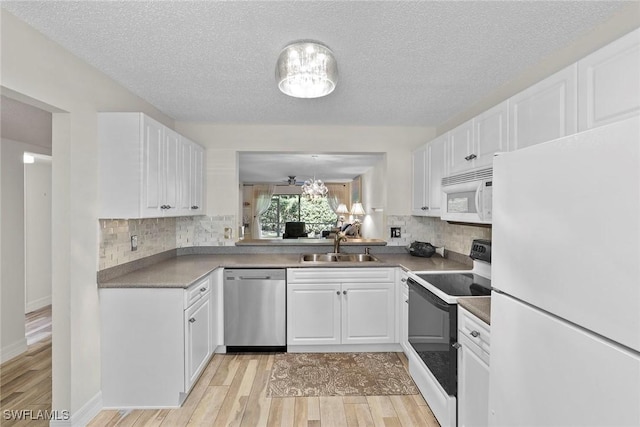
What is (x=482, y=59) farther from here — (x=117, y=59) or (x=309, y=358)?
(x=309, y=358)

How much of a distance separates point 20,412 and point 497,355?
300 cm

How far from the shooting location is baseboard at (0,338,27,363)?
2.87 metres

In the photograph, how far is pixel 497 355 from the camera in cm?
121

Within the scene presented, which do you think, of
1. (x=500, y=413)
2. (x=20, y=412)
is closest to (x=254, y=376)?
(x=20, y=412)

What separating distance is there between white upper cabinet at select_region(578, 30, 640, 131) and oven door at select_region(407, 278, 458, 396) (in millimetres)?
1185

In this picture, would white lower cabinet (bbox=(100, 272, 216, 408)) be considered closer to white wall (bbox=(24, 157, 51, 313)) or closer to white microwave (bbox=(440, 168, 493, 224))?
white microwave (bbox=(440, 168, 493, 224))

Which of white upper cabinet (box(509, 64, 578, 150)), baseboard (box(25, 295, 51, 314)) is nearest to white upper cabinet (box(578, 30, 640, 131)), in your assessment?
white upper cabinet (box(509, 64, 578, 150))

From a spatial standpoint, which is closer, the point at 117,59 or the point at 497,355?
the point at 497,355

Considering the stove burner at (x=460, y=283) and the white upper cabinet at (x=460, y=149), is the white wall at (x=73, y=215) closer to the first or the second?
the stove burner at (x=460, y=283)

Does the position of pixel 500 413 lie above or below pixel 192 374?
above

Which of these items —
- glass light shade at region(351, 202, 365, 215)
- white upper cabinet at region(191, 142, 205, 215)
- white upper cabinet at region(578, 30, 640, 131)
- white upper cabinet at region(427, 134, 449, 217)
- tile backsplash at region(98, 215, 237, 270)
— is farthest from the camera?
glass light shade at region(351, 202, 365, 215)

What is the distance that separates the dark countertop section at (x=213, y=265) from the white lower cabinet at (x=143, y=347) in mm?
64

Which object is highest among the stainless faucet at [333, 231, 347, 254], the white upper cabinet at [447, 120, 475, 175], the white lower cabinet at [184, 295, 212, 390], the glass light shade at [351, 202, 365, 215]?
the white upper cabinet at [447, 120, 475, 175]

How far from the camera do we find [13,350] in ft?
9.70
